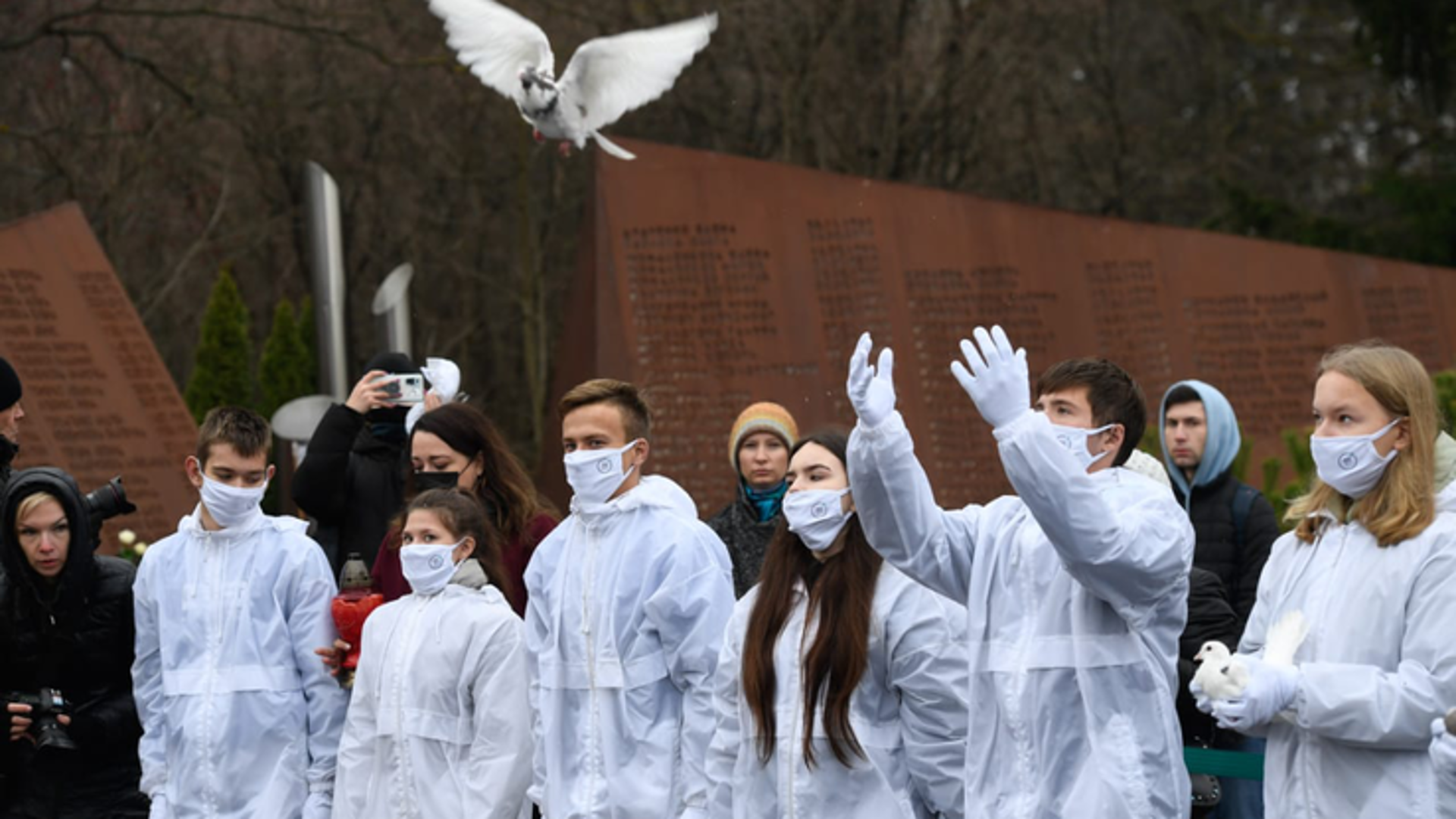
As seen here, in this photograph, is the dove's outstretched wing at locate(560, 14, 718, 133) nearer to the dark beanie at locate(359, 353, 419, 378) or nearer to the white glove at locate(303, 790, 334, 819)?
the dark beanie at locate(359, 353, 419, 378)

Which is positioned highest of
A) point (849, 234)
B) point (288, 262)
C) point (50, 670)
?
point (288, 262)

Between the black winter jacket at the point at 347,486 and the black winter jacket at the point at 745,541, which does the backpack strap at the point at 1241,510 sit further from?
the black winter jacket at the point at 347,486

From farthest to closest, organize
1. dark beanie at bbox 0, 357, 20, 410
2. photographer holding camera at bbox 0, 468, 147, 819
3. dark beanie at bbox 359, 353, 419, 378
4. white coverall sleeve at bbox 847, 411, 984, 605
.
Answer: dark beanie at bbox 359, 353, 419, 378 → dark beanie at bbox 0, 357, 20, 410 → photographer holding camera at bbox 0, 468, 147, 819 → white coverall sleeve at bbox 847, 411, 984, 605

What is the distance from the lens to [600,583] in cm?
A: 476

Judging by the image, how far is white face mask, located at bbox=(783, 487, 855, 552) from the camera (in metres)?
4.32

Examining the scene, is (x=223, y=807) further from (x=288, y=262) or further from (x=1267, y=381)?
(x=288, y=262)

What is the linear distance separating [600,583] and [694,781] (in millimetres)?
575

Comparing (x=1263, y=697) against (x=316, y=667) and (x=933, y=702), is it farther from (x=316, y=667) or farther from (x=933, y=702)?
(x=316, y=667)

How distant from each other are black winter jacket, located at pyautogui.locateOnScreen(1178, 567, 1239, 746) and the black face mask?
2.21m

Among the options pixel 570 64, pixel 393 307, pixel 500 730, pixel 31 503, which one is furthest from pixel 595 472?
pixel 393 307

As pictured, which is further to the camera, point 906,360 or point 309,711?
point 906,360

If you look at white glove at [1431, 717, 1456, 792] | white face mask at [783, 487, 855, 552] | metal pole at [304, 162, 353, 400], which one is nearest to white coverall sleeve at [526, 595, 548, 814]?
white face mask at [783, 487, 855, 552]

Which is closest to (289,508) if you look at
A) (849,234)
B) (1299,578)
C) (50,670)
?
(849,234)

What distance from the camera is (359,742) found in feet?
16.1
